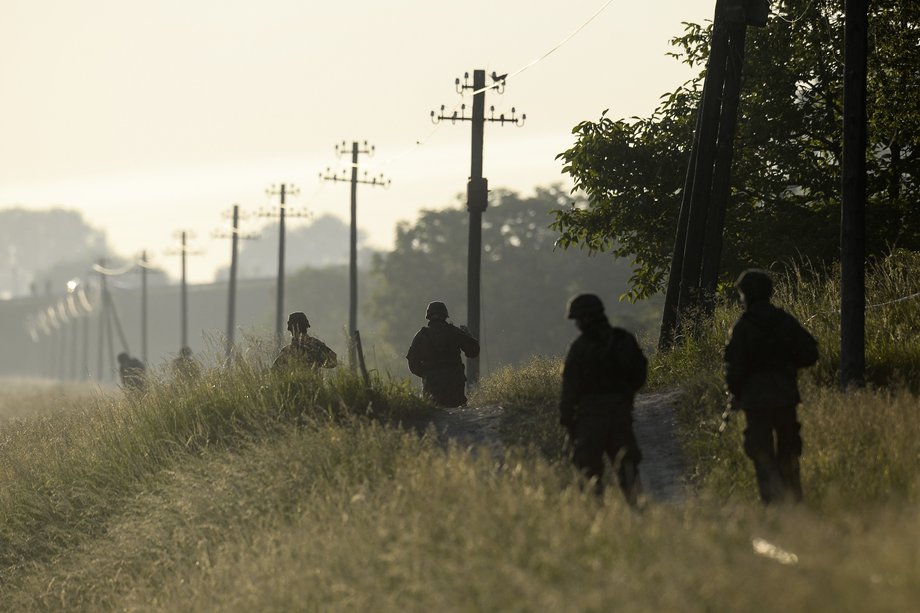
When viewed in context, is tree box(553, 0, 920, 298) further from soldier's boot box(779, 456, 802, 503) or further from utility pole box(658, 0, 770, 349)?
soldier's boot box(779, 456, 802, 503)

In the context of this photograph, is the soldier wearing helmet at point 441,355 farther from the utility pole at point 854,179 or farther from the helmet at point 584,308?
the helmet at point 584,308

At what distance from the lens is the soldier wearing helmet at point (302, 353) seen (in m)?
15.8

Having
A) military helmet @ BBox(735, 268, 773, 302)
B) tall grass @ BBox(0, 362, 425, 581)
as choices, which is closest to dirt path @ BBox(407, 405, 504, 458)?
tall grass @ BBox(0, 362, 425, 581)

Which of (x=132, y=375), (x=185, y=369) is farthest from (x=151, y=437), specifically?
(x=132, y=375)

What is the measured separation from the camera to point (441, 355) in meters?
16.2

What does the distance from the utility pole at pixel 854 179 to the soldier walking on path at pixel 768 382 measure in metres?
4.01

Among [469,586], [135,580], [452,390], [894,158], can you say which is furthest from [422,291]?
[469,586]

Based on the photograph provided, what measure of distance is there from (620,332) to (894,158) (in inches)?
622

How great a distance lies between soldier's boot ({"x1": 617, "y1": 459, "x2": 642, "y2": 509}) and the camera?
8.83 metres

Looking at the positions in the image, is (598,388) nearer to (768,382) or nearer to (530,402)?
(768,382)

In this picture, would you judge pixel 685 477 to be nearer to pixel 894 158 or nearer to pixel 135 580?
pixel 135 580

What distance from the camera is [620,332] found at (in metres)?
9.25

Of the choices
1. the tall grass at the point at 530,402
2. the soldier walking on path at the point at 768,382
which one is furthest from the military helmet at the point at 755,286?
the tall grass at the point at 530,402

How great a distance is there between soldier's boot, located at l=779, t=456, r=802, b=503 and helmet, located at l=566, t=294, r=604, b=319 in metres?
1.67
